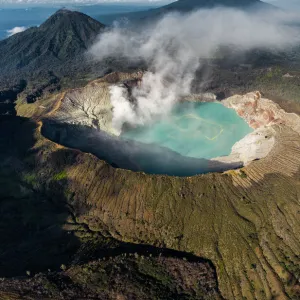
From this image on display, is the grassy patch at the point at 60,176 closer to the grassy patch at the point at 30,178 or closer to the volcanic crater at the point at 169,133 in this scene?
the grassy patch at the point at 30,178

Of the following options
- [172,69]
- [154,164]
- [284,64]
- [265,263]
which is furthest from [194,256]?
[284,64]

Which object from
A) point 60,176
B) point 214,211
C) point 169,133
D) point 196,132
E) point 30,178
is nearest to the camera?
point 214,211

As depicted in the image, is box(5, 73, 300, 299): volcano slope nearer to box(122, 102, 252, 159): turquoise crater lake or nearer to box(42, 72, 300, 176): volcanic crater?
box(42, 72, 300, 176): volcanic crater

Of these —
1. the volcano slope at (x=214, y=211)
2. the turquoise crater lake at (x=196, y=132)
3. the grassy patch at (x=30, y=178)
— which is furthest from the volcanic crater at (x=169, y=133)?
the grassy patch at (x=30, y=178)

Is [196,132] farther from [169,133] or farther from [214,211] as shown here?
[214,211]

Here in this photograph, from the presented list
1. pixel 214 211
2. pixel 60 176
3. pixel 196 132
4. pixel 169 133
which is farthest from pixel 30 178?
pixel 196 132

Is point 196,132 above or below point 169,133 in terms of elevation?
above

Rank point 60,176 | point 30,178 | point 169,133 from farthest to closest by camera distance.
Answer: point 169,133
point 30,178
point 60,176

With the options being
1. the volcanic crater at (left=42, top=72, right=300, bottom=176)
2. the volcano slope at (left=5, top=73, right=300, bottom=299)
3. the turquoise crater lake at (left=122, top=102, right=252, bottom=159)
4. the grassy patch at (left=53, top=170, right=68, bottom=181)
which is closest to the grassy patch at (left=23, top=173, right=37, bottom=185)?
Result: the volcano slope at (left=5, top=73, right=300, bottom=299)
